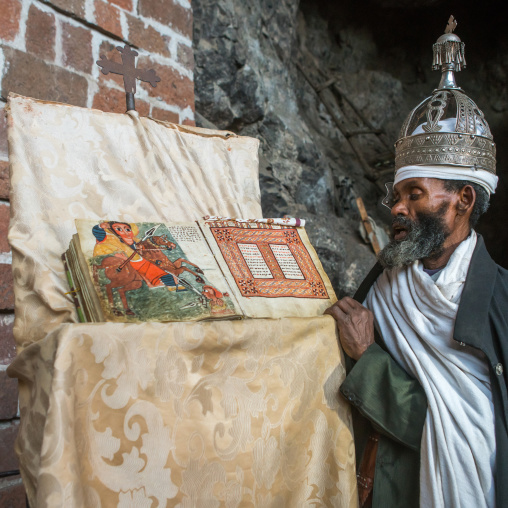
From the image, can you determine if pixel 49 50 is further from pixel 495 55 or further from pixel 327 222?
pixel 495 55

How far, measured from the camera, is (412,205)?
5.76 feet

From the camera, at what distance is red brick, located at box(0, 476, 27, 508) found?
6.16 feet

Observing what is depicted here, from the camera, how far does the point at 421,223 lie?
1722mm

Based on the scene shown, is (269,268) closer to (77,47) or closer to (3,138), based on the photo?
(3,138)

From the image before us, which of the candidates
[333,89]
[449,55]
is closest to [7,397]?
[449,55]

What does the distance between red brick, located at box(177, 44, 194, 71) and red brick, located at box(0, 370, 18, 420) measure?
1537 mm

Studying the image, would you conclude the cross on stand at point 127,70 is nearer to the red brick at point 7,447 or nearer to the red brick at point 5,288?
the red brick at point 5,288

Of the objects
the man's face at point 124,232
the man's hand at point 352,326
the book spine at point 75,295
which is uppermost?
the man's face at point 124,232

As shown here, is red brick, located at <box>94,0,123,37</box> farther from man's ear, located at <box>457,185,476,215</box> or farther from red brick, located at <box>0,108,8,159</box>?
man's ear, located at <box>457,185,476,215</box>

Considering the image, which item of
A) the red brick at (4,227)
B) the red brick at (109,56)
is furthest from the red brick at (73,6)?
the red brick at (4,227)

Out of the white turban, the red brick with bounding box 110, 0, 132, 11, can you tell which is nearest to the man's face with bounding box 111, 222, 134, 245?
the white turban

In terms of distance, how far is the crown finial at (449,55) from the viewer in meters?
1.82

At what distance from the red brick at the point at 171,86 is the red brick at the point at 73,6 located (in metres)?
0.29

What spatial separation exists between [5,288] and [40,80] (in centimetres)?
79
